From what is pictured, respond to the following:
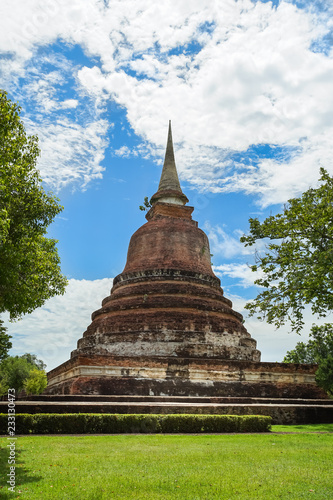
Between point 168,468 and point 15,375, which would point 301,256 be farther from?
point 15,375

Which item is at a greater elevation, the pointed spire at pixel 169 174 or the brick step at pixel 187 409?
the pointed spire at pixel 169 174

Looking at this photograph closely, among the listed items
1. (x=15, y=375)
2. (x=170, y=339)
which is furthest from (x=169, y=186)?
(x=15, y=375)

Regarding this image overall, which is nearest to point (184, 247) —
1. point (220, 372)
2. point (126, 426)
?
point (220, 372)

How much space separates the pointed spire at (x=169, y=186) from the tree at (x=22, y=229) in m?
15.5

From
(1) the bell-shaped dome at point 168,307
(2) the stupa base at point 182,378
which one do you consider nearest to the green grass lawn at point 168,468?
(2) the stupa base at point 182,378

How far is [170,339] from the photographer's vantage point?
17.4m

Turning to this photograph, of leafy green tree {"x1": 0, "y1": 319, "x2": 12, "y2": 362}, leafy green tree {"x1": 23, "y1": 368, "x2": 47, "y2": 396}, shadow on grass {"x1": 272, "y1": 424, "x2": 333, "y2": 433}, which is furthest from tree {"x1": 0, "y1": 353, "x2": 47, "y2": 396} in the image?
shadow on grass {"x1": 272, "y1": 424, "x2": 333, "y2": 433}

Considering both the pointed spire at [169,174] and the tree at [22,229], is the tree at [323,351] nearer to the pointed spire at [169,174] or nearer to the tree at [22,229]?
the tree at [22,229]

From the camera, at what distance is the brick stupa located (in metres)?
15.2

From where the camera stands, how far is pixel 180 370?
1577 cm

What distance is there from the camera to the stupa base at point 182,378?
14.7 m

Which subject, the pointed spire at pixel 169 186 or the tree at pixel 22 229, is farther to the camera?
the pointed spire at pixel 169 186

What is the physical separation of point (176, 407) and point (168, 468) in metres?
5.61

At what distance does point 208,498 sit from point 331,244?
37.2ft
